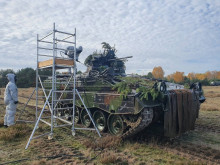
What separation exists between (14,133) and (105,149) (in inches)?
128

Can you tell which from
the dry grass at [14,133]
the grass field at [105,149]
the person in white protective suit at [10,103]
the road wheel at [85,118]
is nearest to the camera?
the grass field at [105,149]

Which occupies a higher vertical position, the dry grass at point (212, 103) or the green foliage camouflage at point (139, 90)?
the green foliage camouflage at point (139, 90)

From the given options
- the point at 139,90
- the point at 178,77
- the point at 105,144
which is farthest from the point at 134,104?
the point at 178,77

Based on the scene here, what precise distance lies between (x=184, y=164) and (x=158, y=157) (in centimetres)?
71

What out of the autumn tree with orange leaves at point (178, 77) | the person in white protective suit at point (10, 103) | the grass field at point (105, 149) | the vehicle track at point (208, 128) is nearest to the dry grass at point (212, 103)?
the vehicle track at point (208, 128)

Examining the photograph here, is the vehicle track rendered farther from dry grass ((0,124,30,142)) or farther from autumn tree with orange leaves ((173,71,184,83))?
autumn tree with orange leaves ((173,71,184,83))

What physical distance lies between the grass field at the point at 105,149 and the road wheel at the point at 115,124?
56 cm

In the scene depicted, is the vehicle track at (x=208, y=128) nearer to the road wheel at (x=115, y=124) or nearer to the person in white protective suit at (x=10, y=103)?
the road wheel at (x=115, y=124)

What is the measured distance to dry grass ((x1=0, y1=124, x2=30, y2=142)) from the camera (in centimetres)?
653

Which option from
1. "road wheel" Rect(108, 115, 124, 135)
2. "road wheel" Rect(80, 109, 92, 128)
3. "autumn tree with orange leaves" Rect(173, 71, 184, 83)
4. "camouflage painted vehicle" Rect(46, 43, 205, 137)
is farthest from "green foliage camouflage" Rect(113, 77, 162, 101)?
"autumn tree with orange leaves" Rect(173, 71, 184, 83)

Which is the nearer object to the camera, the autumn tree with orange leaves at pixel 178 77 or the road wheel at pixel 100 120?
the road wheel at pixel 100 120

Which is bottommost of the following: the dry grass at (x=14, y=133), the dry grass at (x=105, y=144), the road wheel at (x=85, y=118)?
the dry grass at (x=105, y=144)

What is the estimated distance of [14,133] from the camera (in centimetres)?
683

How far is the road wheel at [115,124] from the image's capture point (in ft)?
22.8
